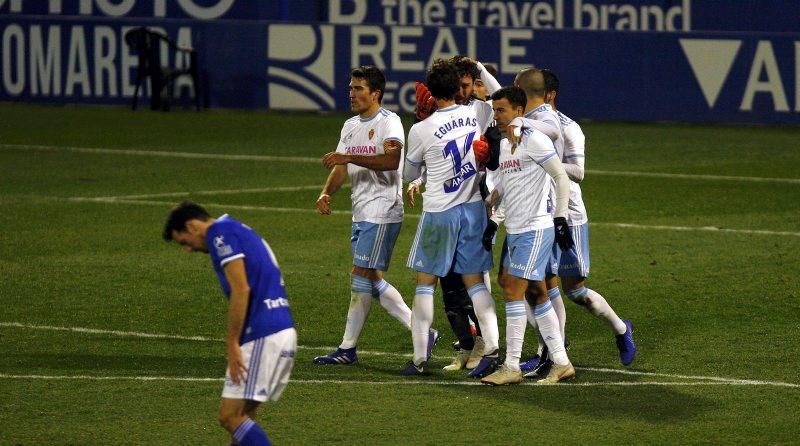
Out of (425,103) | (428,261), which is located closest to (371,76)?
(425,103)

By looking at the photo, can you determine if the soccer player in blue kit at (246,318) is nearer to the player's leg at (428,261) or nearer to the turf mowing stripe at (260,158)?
the player's leg at (428,261)

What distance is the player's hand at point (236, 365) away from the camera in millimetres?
6461

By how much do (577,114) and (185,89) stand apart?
791 cm

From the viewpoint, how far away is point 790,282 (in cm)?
1253

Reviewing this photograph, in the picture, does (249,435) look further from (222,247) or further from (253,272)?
(222,247)

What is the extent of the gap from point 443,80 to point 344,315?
2.85m

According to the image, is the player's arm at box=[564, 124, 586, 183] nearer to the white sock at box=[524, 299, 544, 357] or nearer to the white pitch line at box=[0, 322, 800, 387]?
Answer: the white sock at box=[524, 299, 544, 357]

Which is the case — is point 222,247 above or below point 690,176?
above

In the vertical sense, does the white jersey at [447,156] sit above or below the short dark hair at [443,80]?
below

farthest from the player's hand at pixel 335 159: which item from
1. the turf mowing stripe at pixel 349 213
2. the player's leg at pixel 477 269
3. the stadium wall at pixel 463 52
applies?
the stadium wall at pixel 463 52

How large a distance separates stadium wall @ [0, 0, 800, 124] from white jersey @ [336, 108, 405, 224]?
696 inches

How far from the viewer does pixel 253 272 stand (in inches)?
255

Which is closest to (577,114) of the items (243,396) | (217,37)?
(217,37)

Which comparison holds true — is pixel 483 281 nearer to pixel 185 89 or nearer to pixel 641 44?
pixel 641 44
